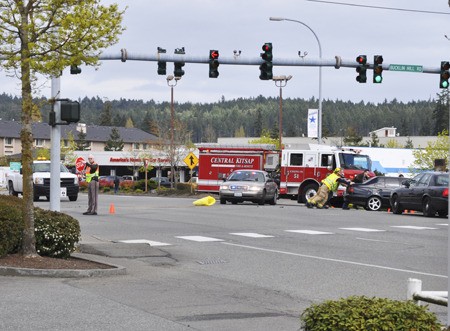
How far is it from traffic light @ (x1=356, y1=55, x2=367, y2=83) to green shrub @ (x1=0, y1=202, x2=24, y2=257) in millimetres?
19668

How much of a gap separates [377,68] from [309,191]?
1070 centimetres

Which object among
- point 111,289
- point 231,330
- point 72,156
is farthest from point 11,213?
point 72,156

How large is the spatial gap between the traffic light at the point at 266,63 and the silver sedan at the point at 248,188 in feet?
29.3

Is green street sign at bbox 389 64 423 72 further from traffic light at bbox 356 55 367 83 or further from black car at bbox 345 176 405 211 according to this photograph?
black car at bbox 345 176 405 211

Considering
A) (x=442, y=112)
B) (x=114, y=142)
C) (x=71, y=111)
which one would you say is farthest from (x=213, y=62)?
(x=442, y=112)

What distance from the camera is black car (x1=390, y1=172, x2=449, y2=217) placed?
96.7 feet

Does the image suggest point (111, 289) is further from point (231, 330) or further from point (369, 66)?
point (369, 66)

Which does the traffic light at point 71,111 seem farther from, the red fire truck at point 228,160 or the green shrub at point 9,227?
the red fire truck at point 228,160

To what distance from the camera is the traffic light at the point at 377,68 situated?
31.3 m

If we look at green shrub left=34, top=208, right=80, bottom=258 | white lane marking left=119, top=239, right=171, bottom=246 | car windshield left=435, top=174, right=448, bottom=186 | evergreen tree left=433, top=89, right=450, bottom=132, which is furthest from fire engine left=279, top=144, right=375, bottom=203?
evergreen tree left=433, top=89, right=450, bottom=132

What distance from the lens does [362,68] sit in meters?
31.2

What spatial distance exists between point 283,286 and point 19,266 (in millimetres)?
3890

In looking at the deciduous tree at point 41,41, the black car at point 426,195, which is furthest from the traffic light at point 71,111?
the black car at point 426,195

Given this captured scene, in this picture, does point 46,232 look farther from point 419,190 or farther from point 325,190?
point 325,190
